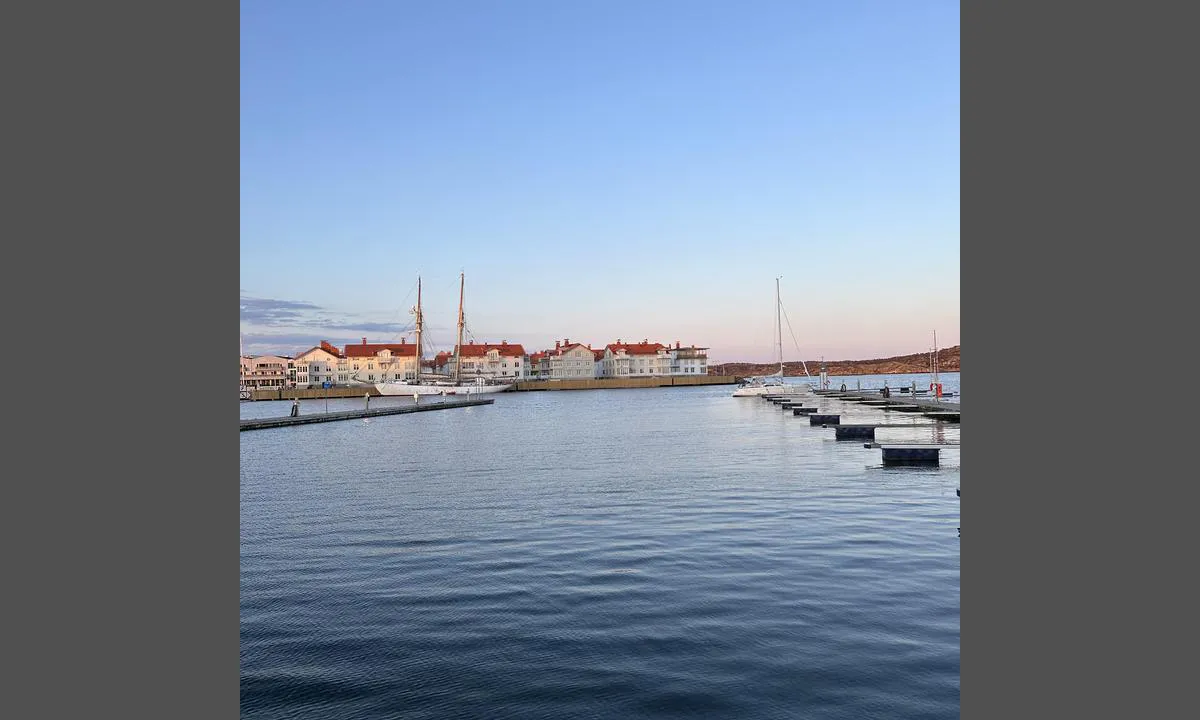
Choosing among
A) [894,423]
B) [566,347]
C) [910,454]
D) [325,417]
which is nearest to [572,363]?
[566,347]

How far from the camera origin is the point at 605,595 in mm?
10891

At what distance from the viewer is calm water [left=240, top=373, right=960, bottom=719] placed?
24.4ft

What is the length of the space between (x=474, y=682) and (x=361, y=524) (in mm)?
10225

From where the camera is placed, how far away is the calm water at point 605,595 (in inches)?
293

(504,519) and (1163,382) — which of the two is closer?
(1163,382)

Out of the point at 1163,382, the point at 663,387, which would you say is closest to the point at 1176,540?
the point at 1163,382

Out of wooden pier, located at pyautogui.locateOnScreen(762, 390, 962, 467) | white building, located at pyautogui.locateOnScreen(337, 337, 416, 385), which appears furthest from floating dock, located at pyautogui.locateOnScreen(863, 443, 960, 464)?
white building, located at pyautogui.locateOnScreen(337, 337, 416, 385)

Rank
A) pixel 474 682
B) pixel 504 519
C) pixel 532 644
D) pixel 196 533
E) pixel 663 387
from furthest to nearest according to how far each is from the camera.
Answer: pixel 663 387, pixel 504 519, pixel 532 644, pixel 474 682, pixel 196 533

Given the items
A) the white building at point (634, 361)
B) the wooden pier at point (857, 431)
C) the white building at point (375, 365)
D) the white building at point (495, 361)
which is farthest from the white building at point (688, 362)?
the wooden pier at point (857, 431)

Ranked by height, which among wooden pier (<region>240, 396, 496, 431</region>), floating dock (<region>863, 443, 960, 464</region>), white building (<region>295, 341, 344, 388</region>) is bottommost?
wooden pier (<region>240, 396, 496, 431</region>)

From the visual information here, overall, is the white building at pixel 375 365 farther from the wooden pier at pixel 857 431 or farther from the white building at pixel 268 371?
the wooden pier at pixel 857 431

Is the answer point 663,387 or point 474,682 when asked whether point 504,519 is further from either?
point 663,387

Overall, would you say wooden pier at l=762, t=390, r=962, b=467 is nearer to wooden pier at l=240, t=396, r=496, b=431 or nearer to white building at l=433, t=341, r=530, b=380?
wooden pier at l=240, t=396, r=496, b=431

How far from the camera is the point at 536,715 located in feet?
22.8
